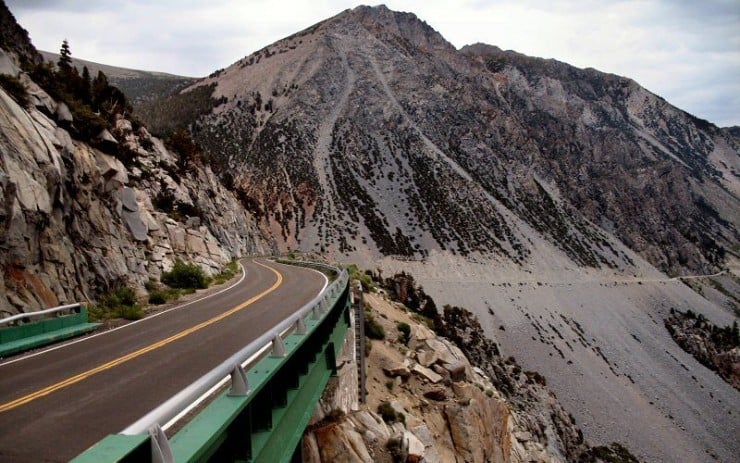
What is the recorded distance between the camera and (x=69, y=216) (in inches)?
605

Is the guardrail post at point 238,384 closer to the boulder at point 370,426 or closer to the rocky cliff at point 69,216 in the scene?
the boulder at point 370,426

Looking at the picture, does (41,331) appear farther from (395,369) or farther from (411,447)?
(395,369)

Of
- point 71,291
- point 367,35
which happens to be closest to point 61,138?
point 71,291

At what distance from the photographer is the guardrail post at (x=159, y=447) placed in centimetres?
309

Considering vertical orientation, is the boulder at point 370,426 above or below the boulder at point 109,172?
below

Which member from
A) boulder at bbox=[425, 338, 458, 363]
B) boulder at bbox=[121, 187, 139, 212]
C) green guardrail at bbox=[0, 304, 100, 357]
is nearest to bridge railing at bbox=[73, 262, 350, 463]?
green guardrail at bbox=[0, 304, 100, 357]

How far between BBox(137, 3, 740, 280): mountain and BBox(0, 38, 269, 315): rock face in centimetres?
4872

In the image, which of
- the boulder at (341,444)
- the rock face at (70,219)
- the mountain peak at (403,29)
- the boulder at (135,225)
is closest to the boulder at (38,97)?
the rock face at (70,219)

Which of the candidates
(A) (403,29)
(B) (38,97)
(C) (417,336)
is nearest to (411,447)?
(C) (417,336)

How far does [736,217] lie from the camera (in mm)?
172750

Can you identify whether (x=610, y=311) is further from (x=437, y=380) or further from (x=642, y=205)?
(x=642, y=205)

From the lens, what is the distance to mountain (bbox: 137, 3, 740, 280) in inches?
3438

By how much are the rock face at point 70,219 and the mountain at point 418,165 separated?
48724mm

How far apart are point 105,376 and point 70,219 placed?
1045cm
